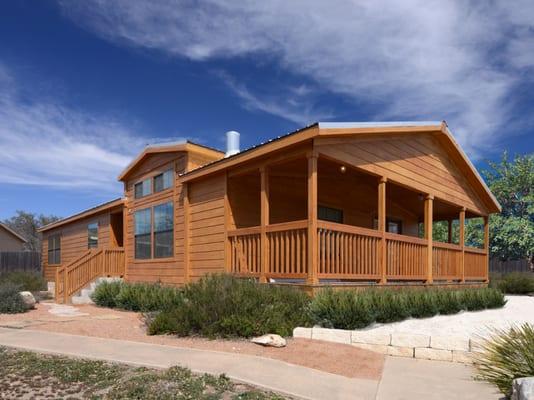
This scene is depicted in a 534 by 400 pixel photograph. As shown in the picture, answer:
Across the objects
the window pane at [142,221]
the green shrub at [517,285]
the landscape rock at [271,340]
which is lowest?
the green shrub at [517,285]

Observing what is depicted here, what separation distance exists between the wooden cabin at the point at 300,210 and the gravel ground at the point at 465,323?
1.34m

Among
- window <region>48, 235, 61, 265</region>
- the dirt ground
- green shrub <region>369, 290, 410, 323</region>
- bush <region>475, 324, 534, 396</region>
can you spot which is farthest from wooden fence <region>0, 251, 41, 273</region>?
bush <region>475, 324, 534, 396</region>

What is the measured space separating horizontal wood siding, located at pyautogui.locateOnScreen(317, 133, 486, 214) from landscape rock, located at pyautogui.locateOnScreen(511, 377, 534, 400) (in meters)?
5.45

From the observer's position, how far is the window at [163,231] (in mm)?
13336

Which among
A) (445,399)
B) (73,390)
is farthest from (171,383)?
(445,399)

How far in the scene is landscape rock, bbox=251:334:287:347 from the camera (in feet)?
22.1

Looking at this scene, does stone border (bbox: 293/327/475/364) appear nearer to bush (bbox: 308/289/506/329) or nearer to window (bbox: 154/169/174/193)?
bush (bbox: 308/289/506/329)

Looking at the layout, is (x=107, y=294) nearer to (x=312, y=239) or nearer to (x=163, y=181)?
(x=163, y=181)

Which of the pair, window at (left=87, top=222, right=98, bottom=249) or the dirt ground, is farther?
window at (left=87, top=222, right=98, bottom=249)

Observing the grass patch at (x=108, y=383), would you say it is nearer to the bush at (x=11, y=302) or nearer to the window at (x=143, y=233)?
the bush at (x=11, y=302)

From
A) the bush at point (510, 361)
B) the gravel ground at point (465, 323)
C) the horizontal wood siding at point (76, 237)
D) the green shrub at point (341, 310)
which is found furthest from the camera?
the horizontal wood siding at point (76, 237)

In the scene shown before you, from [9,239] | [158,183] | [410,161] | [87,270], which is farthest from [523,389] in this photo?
[9,239]

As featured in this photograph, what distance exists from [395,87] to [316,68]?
10.6 feet

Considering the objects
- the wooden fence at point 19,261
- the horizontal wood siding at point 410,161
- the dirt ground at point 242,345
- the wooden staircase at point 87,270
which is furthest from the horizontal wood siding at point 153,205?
the wooden fence at point 19,261
